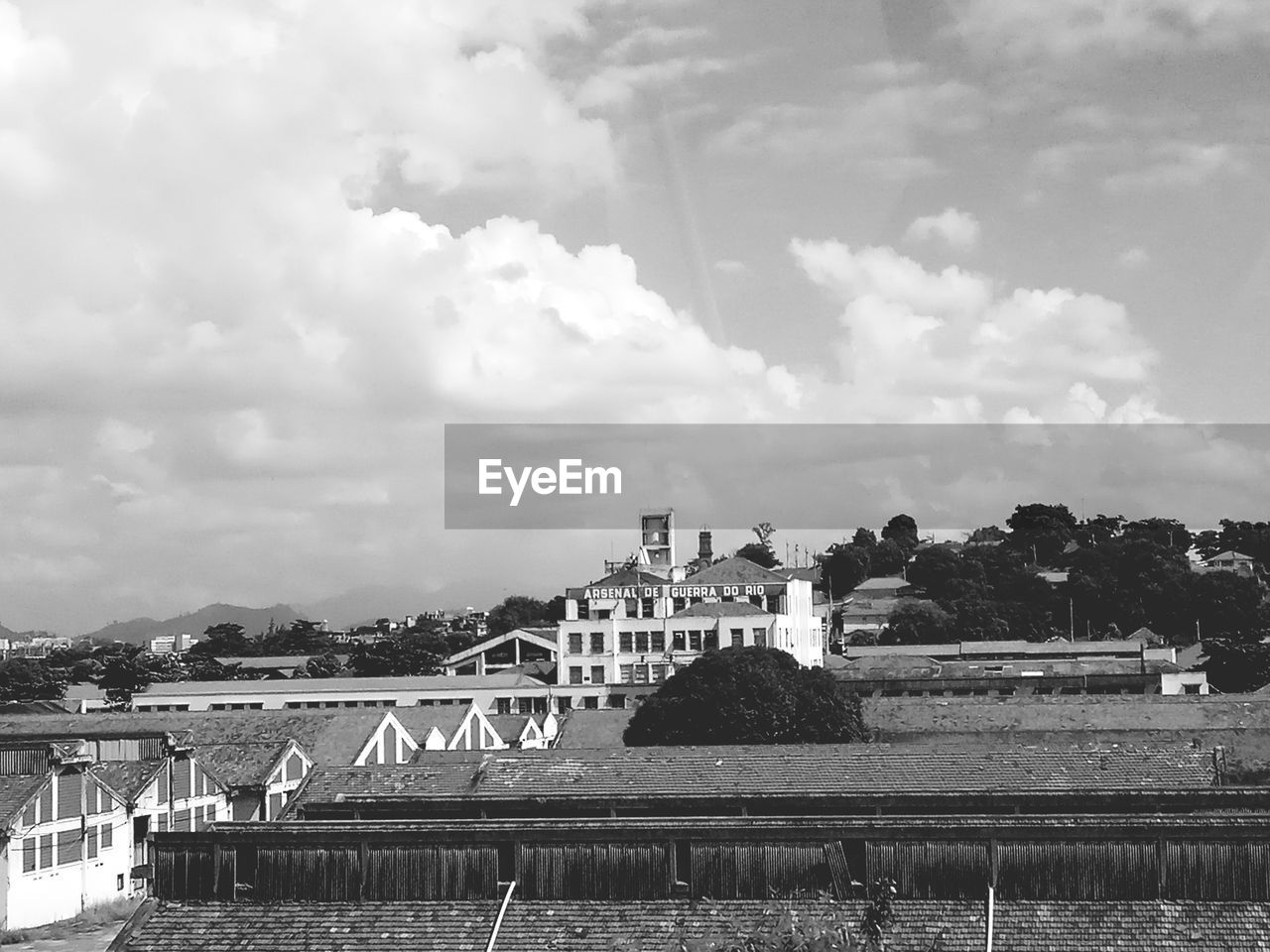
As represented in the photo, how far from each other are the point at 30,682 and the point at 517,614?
54.9m

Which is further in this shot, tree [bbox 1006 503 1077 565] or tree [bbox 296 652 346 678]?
tree [bbox 1006 503 1077 565]

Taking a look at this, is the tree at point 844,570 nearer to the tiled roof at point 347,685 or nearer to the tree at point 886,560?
the tree at point 886,560

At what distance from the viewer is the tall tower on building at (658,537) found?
396 feet

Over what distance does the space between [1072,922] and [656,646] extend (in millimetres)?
69934

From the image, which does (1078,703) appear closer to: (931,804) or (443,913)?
(931,804)

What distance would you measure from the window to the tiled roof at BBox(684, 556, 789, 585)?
6087 cm

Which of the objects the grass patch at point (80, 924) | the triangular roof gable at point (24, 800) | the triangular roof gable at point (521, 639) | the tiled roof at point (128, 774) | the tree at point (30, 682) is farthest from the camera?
the tree at point (30, 682)

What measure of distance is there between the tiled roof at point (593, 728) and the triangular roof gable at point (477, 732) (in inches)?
106

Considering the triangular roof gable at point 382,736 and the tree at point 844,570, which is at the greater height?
the tree at point 844,570

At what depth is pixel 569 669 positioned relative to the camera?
3597 inches

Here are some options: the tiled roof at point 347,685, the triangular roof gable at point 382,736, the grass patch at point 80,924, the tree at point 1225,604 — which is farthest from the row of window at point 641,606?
the grass patch at point 80,924

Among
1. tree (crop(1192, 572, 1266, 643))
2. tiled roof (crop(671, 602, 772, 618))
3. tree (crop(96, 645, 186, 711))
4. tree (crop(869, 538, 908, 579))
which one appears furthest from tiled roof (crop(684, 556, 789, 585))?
tree (crop(869, 538, 908, 579))

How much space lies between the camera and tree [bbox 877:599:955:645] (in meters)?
119

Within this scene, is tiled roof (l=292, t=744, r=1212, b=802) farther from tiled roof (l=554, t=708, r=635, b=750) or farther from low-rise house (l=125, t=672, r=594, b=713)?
low-rise house (l=125, t=672, r=594, b=713)
